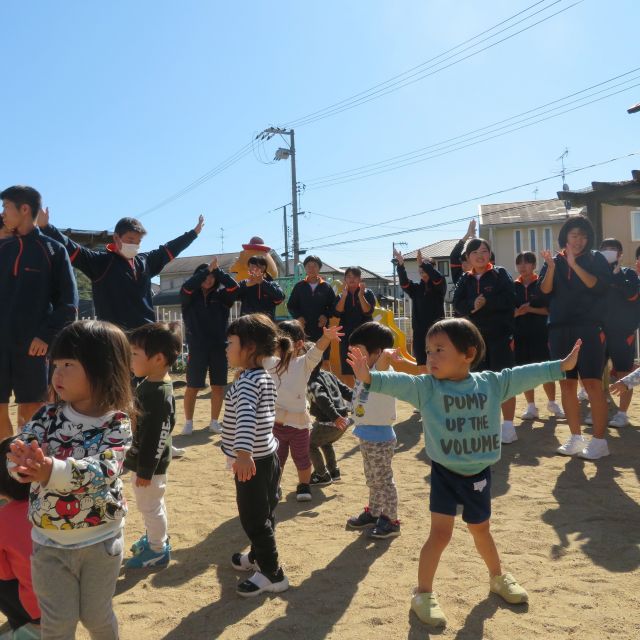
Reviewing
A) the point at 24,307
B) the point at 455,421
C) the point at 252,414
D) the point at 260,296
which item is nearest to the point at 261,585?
the point at 252,414

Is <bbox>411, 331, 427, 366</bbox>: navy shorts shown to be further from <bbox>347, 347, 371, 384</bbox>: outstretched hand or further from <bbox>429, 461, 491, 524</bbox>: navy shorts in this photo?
<bbox>347, 347, 371, 384</bbox>: outstretched hand

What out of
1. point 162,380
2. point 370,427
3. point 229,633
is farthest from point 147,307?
point 229,633

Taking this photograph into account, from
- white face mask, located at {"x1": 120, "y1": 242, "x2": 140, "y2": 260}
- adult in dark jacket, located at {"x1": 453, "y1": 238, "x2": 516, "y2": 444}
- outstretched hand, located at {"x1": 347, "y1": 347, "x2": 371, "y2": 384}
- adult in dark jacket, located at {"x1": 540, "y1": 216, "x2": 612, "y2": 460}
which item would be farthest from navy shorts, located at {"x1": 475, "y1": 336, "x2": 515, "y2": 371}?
outstretched hand, located at {"x1": 347, "y1": 347, "x2": 371, "y2": 384}

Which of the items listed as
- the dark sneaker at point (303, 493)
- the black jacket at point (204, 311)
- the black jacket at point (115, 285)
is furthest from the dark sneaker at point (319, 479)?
the black jacket at point (204, 311)

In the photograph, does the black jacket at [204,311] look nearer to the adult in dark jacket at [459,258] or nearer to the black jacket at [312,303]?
the black jacket at [312,303]

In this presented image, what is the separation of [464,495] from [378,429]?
45.0 inches

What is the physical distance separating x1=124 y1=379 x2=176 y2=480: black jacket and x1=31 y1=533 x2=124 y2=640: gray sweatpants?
1.12m

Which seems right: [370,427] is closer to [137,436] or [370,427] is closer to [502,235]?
[137,436]

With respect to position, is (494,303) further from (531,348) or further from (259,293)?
(259,293)

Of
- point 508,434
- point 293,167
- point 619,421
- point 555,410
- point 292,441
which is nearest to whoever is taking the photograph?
point 292,441

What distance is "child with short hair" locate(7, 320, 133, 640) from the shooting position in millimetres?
2082

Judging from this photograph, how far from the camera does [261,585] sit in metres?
3.20

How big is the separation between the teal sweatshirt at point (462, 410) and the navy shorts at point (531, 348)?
5.09 m

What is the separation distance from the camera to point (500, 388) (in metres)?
2.92
